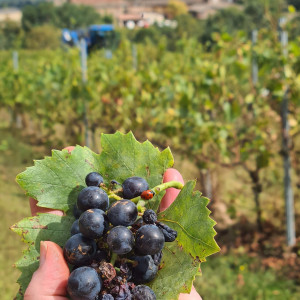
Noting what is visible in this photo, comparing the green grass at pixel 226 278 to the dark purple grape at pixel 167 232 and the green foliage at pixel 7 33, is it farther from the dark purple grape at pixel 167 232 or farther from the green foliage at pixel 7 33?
the green foliage at pixel 7 33

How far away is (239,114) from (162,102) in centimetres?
142

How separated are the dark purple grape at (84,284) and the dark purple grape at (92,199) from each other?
17 centimetres

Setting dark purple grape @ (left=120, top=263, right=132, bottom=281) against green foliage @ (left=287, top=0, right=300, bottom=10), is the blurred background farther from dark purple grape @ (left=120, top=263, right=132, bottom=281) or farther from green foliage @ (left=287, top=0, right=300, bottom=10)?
dark purple grape @ (left=120, top=263, right=132, bottom=281)

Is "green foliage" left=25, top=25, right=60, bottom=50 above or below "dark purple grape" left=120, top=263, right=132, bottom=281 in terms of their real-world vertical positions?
above

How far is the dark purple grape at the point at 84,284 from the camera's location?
1.02 meters

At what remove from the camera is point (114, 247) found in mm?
1040

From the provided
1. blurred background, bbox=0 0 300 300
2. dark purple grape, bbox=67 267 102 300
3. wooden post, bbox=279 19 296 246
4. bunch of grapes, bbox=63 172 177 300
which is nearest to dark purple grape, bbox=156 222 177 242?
bunch of grapes, bbox=63 172 177 300

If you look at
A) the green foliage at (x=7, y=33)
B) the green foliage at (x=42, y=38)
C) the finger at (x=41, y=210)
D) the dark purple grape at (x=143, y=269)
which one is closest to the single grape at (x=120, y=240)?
the dark purple grape at (x=143, y=269)

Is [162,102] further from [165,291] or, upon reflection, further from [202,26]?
[202,26]

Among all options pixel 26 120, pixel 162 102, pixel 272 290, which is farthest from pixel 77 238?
pixel 26 120

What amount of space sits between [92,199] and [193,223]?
0.28 m

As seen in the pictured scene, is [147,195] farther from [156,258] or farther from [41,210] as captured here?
[41,210]

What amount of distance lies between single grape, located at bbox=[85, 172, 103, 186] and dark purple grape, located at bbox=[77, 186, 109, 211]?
6 centimetres

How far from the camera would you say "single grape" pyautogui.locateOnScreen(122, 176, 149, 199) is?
1180 millimetres
